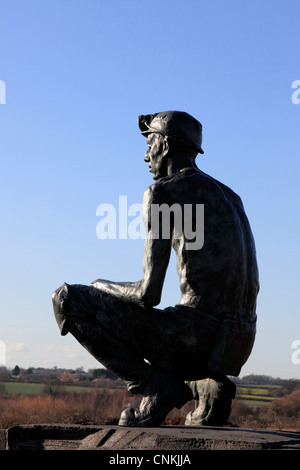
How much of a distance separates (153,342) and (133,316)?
306 millimetres

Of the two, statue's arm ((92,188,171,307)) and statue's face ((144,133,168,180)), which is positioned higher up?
statue's face ((144,133,168,180))

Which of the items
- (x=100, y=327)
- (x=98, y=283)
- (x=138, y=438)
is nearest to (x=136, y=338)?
(x=100, y=327)

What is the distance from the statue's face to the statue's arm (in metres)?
0.68

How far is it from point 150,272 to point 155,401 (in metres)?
1.18

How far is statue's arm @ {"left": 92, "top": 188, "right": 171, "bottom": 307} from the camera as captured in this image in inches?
305

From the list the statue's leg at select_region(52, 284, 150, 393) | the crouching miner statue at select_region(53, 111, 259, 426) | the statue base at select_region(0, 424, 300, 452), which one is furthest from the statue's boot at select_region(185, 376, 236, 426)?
the statue's leg at select_region(52, 284, 150, 393)

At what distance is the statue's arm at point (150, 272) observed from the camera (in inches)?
305

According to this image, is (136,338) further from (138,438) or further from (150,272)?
(138,438)

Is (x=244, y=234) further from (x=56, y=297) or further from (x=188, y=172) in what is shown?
(x=56, y=297)

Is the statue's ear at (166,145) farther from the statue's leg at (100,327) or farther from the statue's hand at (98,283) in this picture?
the statue's leg at (100,327)

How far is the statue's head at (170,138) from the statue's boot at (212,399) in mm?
2114

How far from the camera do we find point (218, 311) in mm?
7926

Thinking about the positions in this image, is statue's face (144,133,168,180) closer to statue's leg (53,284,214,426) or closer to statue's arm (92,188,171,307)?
statue's arm (92,188,171,307)
